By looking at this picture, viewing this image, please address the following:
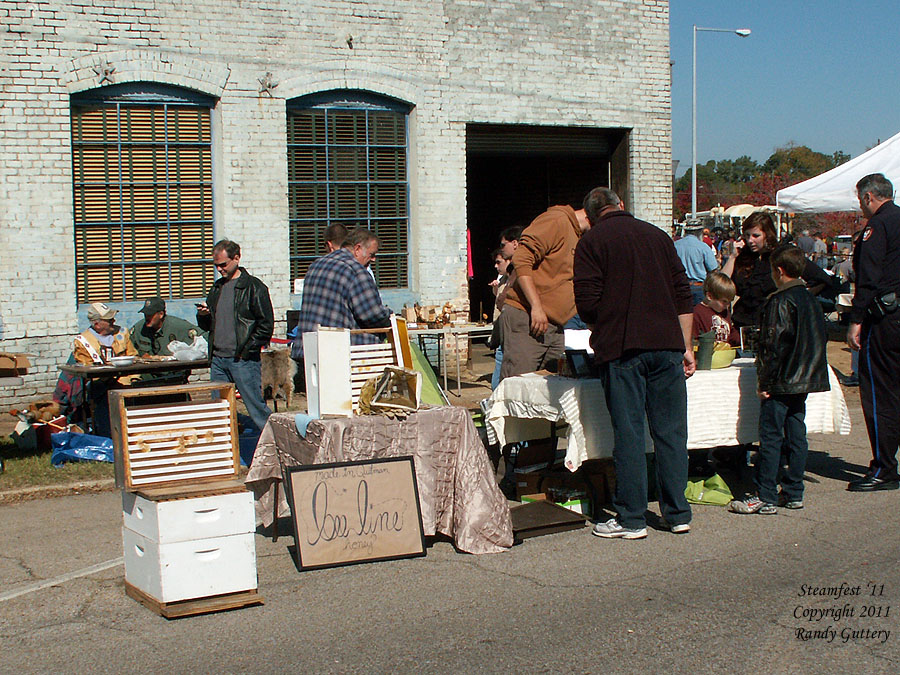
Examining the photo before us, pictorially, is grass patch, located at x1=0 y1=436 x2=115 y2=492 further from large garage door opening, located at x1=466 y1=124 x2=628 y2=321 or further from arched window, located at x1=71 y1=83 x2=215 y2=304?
large garage door opening, located at x1=466 y1=124 x2=628 y2=321

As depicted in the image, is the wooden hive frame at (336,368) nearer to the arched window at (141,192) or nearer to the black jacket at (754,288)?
the black jacket at (754,288)

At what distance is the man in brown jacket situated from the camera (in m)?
7.60

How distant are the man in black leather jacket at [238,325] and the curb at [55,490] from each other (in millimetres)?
1423

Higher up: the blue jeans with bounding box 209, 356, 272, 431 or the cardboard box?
the cardboard box

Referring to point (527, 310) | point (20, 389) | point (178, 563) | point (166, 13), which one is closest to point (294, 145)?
point (166, 13)

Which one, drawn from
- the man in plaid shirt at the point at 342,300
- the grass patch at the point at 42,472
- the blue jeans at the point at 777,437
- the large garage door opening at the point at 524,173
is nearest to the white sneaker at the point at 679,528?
the blue jeans at the point at 777,437

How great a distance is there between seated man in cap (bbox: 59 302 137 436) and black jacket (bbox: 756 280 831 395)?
630cm

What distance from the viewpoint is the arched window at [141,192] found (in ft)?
39.6

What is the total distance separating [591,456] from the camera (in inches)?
255

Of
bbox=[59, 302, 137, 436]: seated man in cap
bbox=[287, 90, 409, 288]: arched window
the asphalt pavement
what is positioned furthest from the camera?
bbox=[287, 90, 409, 288]: arched window

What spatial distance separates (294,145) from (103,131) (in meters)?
2.36

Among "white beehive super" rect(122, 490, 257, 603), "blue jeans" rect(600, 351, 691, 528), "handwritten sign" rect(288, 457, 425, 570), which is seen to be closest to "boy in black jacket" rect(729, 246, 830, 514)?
"blue jeans" rect(600, 351, 691, 528)

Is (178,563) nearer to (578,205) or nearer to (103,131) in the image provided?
(103,131)

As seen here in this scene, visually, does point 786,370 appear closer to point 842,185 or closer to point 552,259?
point 552,259
